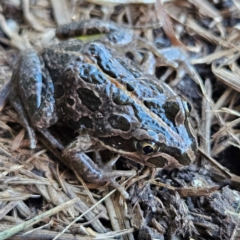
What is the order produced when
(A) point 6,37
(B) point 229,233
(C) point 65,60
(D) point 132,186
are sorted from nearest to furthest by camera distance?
(B) point 229,233, (D) point 132,186, (C) point 65,60, (A) point 6,37

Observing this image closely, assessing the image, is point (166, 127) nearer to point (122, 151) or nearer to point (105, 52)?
point (122, 151)

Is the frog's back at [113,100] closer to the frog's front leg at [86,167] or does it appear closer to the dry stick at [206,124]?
the frog's front leg at [86,167]

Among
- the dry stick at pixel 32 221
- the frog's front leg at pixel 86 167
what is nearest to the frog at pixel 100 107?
the frog's front leg at pixel 86 167

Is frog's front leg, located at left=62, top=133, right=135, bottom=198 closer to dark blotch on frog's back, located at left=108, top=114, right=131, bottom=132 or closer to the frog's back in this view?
the frog's back

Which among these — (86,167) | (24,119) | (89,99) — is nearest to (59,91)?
(89,99)

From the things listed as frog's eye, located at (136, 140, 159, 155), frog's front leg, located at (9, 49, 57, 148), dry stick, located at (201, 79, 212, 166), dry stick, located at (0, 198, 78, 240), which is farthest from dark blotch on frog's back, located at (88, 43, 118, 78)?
dry stick, located at (0, 198, 78, 240)

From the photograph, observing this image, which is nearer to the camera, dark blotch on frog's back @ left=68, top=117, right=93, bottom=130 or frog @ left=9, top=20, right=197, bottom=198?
frog @ left=9, top=20, right=197, bottom=198

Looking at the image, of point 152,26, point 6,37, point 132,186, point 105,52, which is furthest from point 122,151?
point 6,37
